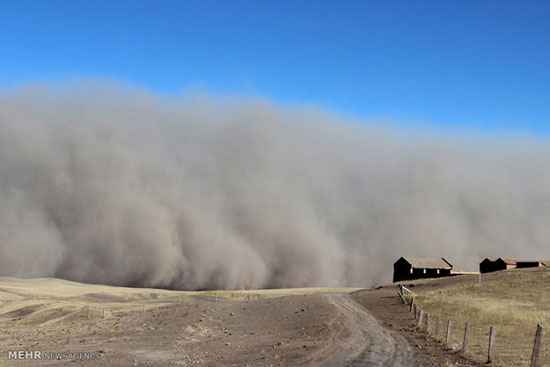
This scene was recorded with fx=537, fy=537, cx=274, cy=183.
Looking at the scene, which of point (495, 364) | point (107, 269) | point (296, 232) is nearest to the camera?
point (495, 364)

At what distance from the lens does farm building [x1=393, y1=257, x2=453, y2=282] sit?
63.2m

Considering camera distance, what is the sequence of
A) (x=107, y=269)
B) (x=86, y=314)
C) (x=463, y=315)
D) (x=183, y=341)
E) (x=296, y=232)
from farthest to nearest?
(x=296, y=232)
(x=107, y=269)
(x=86, y=314)
(x=463, y=315)
(x=183, y=341)

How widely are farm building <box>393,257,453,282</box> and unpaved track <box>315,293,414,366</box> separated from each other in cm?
3624

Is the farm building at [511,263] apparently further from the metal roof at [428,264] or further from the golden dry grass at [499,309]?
the golden dry grass at [499,309]

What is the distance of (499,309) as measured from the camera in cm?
2908

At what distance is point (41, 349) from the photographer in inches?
779

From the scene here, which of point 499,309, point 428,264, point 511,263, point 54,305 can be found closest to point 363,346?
point 499,309

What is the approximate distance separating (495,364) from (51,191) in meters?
98.9

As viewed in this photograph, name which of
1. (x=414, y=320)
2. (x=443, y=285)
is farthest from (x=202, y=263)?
(x=414, y=320)

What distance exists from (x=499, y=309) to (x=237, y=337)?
1472 centimetres

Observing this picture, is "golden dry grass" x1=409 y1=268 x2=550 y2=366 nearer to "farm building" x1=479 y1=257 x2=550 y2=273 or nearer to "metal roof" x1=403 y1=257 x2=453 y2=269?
"farm building" x1=479 y1=257 x2=550 y2=273

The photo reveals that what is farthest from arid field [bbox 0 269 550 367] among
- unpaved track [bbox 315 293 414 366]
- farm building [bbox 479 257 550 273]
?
farm building [bbox 479 257 550 273]

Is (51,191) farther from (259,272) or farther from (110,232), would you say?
(259,272)

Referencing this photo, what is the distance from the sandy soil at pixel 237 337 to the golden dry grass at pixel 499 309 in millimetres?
1770
